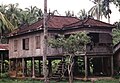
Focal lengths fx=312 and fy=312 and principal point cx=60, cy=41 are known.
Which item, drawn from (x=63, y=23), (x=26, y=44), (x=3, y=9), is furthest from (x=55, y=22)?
(x=3, y=9)

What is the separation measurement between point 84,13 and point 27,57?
35348 millimetres

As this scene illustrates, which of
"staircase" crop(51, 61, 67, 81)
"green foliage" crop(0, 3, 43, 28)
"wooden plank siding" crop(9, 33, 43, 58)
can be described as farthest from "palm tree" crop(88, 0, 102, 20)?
"staircase" crop(51, 61, 67, 81)

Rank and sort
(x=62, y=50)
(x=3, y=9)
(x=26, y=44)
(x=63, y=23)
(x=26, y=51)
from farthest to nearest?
Answer: (x=3, y=9)
(x=26, y=44)
(x=26, y=51)
(x=63, y=23)
(x=62, y=50)

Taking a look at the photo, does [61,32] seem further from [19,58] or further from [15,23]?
[15,23]

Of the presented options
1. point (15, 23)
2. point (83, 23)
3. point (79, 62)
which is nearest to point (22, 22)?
point (15, 23)

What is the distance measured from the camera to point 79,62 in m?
38.1

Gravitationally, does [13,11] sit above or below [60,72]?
above

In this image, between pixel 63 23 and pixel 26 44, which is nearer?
pixel 63 23

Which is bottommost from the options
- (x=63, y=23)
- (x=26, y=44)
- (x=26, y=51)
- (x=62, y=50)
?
(x=26, y=51)

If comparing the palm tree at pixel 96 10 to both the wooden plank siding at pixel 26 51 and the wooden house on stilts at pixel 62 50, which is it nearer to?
the wooden house on stilts at pixel 62 50

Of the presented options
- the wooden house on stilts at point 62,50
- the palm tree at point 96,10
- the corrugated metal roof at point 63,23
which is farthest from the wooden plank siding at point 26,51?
the palm tree at point 96,10

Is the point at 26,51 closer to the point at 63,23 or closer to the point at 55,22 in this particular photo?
the point at 55,22

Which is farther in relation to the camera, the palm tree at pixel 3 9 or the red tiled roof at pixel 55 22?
the palm tree at pixel 3 9

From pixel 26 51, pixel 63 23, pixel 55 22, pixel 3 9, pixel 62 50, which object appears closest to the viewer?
pixel 62 50
